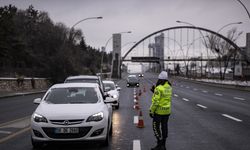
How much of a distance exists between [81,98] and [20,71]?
51763 mm

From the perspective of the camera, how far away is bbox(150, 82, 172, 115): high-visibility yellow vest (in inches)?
332

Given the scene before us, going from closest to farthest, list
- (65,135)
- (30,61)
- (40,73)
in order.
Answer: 1. (65,135)
2. (40,73)
3. (30,61)

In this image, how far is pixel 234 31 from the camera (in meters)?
83.4

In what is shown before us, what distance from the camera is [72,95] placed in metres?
9.82

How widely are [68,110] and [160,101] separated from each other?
1.96 m

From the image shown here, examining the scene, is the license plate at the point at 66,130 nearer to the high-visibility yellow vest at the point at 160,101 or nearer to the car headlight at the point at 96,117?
the car headlight at the point at 96,117

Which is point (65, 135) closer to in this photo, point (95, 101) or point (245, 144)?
point (95, 101)

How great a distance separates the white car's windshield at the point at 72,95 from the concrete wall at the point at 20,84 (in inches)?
1130

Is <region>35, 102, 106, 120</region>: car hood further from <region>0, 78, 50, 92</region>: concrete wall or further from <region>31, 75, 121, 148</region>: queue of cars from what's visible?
<region>0, 78, 50, 92</region>: concrete wall

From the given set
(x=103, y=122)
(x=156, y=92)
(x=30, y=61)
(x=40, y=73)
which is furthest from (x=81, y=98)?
(x=30, y=61)

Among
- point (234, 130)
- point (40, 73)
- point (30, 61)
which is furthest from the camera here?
point (30, 61)

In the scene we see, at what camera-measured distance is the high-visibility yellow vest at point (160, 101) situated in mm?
8429

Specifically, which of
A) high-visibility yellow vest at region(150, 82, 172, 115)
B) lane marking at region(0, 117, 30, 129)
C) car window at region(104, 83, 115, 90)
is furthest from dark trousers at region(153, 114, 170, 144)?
car window at region(104, 83, 115, 90)

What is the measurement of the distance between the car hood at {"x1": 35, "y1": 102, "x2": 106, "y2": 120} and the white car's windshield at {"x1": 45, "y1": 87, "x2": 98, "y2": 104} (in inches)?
17.3
